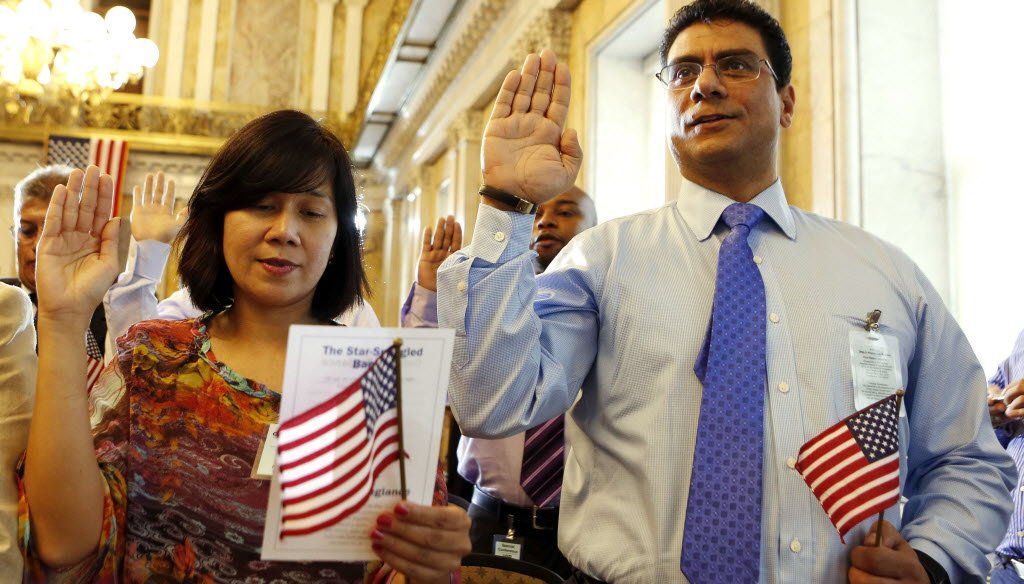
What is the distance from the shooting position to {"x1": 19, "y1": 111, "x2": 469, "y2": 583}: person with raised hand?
4.71ft

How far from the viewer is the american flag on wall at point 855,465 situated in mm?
1523

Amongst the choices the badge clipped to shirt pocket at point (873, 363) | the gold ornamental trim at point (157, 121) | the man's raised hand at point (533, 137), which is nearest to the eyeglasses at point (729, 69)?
the man's raised hand at point (533, 137)

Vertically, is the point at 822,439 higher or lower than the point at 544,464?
higher

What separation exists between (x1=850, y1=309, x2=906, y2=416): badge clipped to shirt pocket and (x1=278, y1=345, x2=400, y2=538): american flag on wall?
102 centimetres

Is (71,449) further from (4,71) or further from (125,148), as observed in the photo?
(125,148)

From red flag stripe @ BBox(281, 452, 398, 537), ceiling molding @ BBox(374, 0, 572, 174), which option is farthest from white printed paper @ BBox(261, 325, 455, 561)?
ceiling molding @ BBox(374, 0, 572, 174)

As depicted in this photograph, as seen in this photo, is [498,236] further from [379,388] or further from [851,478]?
[851,478]

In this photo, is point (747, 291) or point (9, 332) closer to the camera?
point (9, 332)

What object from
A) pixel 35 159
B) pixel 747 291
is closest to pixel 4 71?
pixel 35 159

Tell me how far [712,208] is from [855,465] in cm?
70

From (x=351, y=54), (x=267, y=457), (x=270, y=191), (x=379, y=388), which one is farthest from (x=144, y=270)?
(x=351, y=54)

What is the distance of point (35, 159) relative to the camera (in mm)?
13766

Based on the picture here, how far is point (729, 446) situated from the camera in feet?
5.45

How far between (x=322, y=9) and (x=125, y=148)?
187 inches
